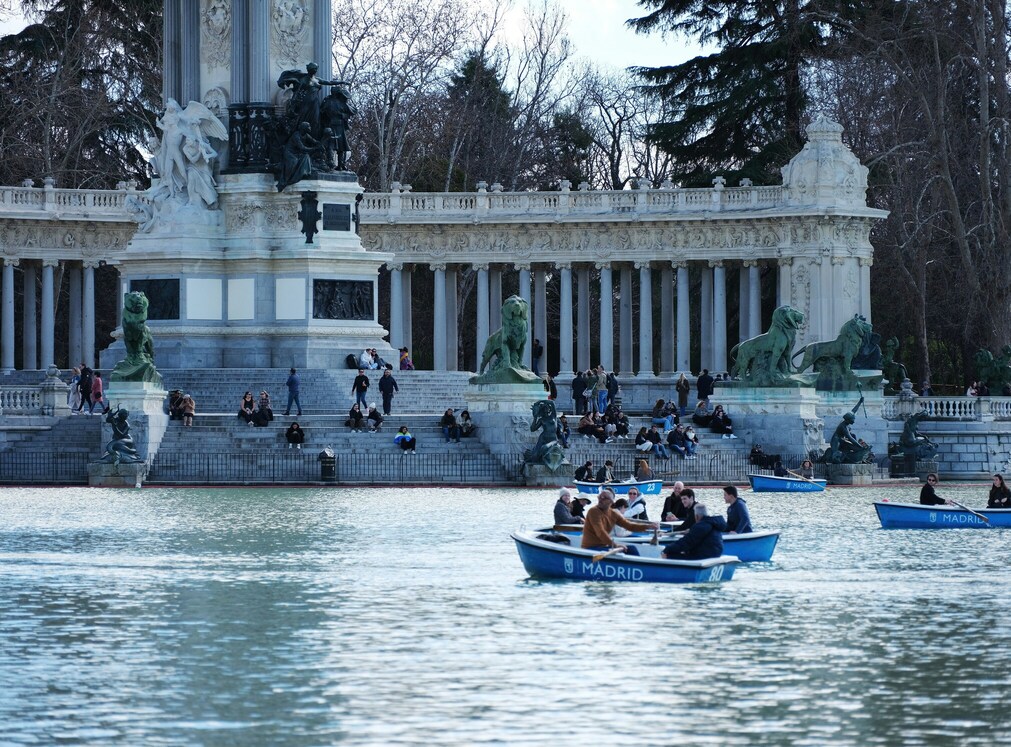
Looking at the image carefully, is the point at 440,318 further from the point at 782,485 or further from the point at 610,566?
the point at 610,566

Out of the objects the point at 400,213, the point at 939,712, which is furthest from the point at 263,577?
the point at 400,213

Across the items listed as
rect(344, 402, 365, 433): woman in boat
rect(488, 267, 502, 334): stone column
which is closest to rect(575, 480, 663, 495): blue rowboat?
rect(344, 402, 365, 433): woman in boat

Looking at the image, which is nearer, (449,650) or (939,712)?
(939,712)

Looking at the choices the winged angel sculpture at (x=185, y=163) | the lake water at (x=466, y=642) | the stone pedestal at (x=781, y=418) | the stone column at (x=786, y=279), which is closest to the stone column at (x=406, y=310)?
Result: the stone column at (x=786, y=279)

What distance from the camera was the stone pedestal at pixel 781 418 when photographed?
199 feet

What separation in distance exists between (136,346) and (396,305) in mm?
28492

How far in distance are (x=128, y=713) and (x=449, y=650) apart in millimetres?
4817

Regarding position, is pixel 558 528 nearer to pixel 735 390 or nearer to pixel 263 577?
pixel 263 577

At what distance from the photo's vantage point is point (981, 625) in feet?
94.3

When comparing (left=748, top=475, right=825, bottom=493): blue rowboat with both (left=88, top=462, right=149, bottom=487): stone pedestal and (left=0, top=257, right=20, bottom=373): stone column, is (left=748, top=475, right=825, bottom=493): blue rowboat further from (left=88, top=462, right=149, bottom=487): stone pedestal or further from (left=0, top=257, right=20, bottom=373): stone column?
(left=0, top=257, right=20, bottom=373): stone column

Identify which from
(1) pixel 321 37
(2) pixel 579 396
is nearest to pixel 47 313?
(1) pixel 321 37

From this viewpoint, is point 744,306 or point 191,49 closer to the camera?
point 191,49

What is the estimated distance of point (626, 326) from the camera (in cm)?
8662

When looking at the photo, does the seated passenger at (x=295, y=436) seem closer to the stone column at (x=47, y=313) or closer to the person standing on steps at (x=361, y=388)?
the person standing on steps at (x=361, y=388)
